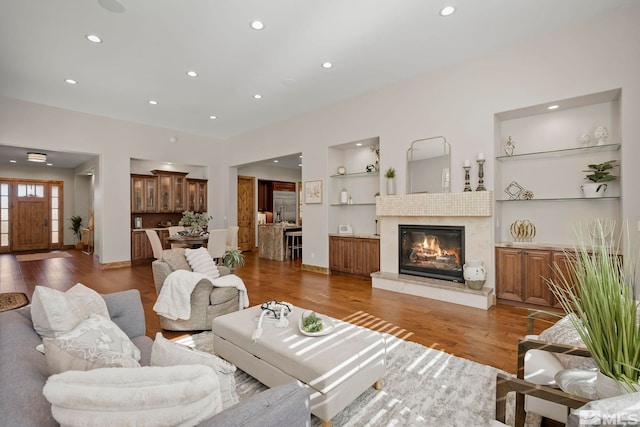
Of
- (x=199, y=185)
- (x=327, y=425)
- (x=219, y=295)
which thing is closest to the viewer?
(x=327, y=425)

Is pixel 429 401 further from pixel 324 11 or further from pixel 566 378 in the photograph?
pixel 324 11

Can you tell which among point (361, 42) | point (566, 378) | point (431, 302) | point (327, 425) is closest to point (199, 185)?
point (361, 42)

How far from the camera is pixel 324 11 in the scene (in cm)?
327

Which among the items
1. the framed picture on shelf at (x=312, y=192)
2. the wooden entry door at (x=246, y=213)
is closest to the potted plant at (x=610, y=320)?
the framed picture on shelf at (x=312, y=192)

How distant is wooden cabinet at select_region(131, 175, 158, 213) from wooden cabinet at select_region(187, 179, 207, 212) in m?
0.84

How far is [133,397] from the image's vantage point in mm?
851

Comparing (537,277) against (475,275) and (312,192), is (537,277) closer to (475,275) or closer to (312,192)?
(475,275)

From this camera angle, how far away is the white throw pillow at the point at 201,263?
139 inches

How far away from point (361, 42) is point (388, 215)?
2.62m

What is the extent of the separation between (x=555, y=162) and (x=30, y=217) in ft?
46.2

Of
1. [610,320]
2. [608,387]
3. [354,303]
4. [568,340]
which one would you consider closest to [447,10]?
[568,340]

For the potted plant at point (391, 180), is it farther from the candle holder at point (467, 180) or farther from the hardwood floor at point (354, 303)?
the hardwood floor at point (354, 303)

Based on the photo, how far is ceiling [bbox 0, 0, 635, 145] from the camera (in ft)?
10.6

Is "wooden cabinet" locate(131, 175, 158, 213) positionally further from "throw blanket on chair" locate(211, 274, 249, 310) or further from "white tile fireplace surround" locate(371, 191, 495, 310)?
"white tile fireplace surround" locate(371, 191, 495, 310)
